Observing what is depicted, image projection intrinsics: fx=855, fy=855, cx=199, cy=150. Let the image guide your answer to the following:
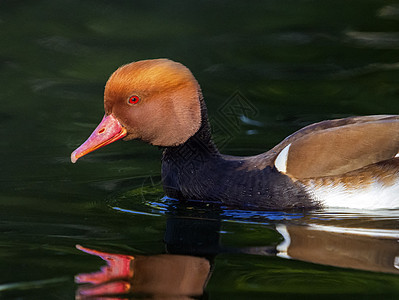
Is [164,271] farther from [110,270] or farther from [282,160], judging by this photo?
[282,160]

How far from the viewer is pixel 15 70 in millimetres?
10781

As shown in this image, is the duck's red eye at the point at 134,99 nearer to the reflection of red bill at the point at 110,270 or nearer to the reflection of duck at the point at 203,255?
the reflection of duck at the point at 203,255

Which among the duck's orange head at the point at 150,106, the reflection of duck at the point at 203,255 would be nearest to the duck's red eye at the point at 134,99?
the duck's orange head at the point at 150,106

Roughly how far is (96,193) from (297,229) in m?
1.94

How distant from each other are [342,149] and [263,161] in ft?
2.16

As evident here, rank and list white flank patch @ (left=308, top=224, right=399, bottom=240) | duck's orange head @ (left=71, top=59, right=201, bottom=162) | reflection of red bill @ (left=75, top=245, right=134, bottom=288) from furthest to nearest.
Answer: duck's orange head @ (left=71, top=59, right=201, bottom=162)
white flank patch @ (left=308, top=224, right=399, bottom=240)
reflection of red bill @ (left=75, top=245, right=134, bottom=288)

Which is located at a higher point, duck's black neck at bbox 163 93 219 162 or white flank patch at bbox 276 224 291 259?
duck's black neck at bbox 163 93 219 162

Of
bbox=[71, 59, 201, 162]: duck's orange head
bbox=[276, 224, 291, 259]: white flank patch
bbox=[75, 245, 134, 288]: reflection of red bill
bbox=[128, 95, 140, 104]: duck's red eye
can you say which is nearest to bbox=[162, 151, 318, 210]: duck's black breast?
bbox=[71, 59, 201, 162]: duck's orange head

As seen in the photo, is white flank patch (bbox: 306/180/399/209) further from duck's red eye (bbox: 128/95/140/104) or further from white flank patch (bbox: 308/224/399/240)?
duck's red eye (bbox: 128/95/140/104)

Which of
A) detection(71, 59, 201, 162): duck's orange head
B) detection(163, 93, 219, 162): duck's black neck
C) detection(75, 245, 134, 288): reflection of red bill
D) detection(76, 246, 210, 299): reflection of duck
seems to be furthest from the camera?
detection(163, 93, 219, 162): duck's black neck

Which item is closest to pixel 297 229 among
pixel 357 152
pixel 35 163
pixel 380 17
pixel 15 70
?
pixel 357 152

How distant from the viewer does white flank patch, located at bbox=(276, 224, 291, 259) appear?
5.59m

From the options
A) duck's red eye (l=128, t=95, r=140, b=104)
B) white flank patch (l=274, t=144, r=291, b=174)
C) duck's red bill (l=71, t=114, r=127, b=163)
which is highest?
duck's red eye (l=128, t=95, r=140, b=104)

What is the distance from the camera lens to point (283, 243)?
584 centimetres
